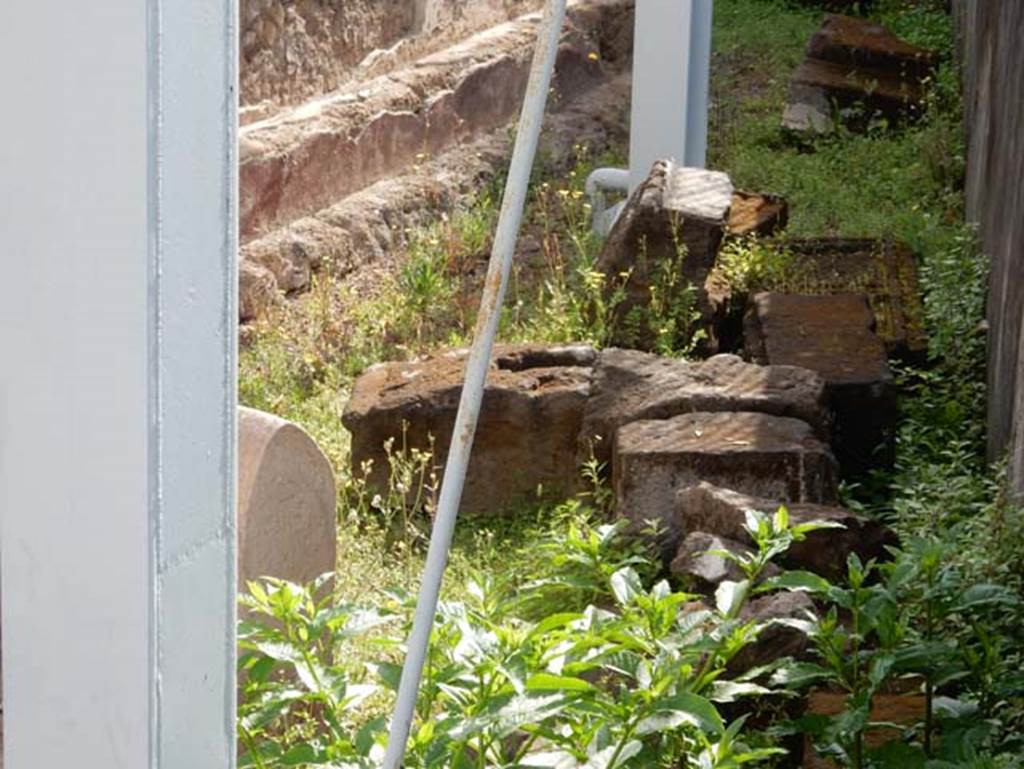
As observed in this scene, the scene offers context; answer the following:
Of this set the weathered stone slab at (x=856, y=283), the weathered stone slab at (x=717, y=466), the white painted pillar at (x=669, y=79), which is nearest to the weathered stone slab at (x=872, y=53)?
the white painted pillar at (x=669, y=79)

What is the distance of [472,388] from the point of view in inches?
100

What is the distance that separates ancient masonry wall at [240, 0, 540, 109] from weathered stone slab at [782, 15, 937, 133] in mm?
2125

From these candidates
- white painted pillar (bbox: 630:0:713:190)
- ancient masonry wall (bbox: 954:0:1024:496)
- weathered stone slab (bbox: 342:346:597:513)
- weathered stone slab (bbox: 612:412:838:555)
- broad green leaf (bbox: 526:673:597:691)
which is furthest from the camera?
white painted pillar (bbox: 630:0:713:190)

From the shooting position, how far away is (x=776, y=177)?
9.31 m

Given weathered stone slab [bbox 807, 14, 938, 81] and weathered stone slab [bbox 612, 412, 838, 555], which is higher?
weathered stone slab [bbox 807, 14, 938, 81]

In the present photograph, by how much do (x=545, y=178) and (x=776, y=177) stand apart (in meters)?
1.20

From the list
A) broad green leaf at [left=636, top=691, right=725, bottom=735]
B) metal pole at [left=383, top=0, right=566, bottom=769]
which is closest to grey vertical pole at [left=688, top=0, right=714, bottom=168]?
broad green leaf at [left=636, top=691, right=725, bottom=735]

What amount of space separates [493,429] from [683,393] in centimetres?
67

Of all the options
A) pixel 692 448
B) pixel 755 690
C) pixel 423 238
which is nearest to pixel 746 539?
pixel 692 448

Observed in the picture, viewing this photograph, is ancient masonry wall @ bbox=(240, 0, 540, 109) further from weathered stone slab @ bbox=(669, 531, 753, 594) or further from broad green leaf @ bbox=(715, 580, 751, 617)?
broad green leaf @ bbox=(715, 580, 751, 617)

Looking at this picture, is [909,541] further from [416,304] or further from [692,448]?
[416,304]

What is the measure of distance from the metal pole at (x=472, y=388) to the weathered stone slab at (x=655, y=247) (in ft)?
A: 14.5

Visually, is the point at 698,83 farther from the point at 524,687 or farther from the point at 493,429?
the point at 524,687

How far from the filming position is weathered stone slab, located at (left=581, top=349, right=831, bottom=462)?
19.5ft
